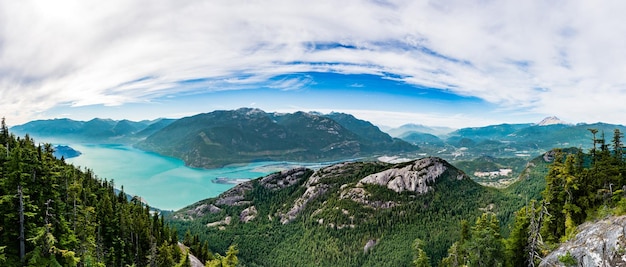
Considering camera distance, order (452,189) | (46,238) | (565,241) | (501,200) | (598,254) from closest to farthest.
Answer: (46,238)
(598,254)
(565,241)
(501,200)
(452,189)

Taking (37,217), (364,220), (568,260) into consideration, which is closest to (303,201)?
(364,220)

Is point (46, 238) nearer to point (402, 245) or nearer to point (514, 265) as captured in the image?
point (514, 265)

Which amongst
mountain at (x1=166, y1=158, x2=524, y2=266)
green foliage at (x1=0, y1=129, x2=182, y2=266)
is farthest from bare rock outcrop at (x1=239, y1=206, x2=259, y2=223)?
green foliage at (x1=0, y1=129, x2=182, y2=266)

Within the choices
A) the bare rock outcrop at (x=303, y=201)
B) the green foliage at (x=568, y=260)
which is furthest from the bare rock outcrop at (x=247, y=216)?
the green foliage at (x=568, y=260)

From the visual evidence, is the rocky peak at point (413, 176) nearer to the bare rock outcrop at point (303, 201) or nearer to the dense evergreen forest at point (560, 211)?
the bare rock outcrop at point (303, 201)

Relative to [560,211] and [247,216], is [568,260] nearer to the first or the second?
[560,211]

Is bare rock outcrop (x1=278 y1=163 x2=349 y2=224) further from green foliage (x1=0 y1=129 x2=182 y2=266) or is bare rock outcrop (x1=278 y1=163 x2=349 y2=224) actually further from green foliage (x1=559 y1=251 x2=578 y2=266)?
green foliage (x1=559 y1=251 x2=578 y2=266)

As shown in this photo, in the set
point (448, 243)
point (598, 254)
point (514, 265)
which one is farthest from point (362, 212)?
point (598, 254)
